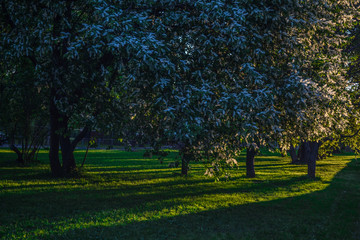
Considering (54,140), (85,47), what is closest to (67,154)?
(54,140)

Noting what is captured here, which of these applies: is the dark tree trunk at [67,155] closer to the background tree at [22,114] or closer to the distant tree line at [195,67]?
the background tree at [22,114]

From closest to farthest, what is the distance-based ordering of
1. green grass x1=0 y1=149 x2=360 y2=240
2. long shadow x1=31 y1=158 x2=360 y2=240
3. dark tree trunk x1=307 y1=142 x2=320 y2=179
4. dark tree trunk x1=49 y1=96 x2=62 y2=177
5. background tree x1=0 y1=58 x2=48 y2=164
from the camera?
long shadow x1=31 y1=158 x2=360 y2=240 → green grass x1=0 y1=149 x2=360 y2=240 → dark tree trunk x1=49 y1=96 x2=62 y2=177 → background tree x1=0 y1=58 x2=48 y2=164 → dark tree trunk x1=307 y1=142 x2=320 y2=179

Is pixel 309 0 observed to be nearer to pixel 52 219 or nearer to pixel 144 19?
pixel 144 19

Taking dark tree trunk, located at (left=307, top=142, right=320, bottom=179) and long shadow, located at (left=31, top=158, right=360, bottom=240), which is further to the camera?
dark tree trunk, located at (left=307, top=142, right=320, bottom=179)

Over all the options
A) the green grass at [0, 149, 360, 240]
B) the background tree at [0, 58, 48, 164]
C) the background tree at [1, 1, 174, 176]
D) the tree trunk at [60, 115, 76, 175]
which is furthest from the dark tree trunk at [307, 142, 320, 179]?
the background tree at [0, 58, 48, 164]

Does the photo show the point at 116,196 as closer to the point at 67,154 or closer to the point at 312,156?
the point at 67,154

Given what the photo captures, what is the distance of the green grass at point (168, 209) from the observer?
9.45 meters

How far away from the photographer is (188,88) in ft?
28.7

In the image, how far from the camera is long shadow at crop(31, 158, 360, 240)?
916cm

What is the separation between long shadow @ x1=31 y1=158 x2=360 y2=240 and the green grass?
0.03 metres

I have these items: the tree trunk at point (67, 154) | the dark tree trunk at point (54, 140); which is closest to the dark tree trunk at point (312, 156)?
the tree trunk at point (67, 154)

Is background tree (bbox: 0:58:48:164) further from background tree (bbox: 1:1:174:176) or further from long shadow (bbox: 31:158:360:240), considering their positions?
long shadow (bbox: 31:158:360:240)

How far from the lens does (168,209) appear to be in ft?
40.0

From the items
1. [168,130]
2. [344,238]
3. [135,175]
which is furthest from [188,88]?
[135,175]
